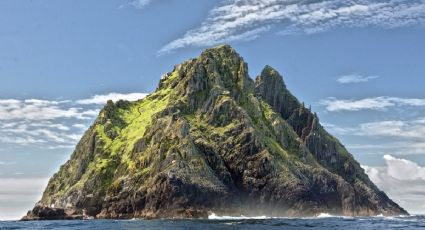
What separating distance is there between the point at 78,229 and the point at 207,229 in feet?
120

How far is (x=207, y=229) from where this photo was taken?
11744cm

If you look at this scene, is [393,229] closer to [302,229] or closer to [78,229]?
[302,229]

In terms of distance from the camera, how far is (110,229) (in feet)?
427

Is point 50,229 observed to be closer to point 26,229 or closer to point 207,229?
point 26,229

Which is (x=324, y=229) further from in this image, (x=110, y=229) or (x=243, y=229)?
(x=110, y=229)

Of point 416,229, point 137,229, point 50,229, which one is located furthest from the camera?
point 50,229

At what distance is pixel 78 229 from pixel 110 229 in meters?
8.88

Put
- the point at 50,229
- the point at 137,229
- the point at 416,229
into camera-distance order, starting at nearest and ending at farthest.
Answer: the point at 416,229
the point at 137,229
the point at 50,229

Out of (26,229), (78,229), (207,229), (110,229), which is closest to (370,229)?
(207,229)

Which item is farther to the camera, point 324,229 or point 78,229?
point 78,229

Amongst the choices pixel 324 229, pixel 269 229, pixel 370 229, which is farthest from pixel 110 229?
pixel 370 229

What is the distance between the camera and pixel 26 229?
147500mm

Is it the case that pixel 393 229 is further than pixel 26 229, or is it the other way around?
pixel 26 229

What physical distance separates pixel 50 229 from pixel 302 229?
69981mm
